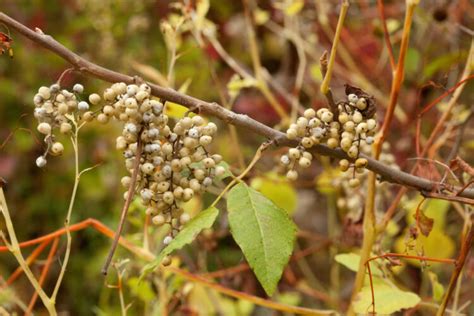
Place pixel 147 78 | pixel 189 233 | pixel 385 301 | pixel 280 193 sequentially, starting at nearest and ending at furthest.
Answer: pixel 189 233, pixel 385 301, pixel 280 193, pixel 147 78

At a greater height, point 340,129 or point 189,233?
point 340,129

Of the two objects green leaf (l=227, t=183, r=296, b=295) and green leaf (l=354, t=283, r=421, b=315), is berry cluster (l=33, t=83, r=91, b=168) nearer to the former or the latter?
green leaf (l=227, t=183, r=296, b=295)

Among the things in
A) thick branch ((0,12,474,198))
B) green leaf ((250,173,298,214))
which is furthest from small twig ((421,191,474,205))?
green leaf ((250,173,298,214))

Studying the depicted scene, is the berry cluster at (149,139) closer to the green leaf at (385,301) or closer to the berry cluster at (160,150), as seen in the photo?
the berry cluster at (160,150)

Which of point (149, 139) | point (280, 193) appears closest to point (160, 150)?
point (149, 139)

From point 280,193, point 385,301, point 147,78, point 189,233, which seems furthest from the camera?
point 147,78

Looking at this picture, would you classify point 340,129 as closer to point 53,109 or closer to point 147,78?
point 53,109

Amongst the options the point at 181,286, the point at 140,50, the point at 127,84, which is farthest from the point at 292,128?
the point at 140,50
